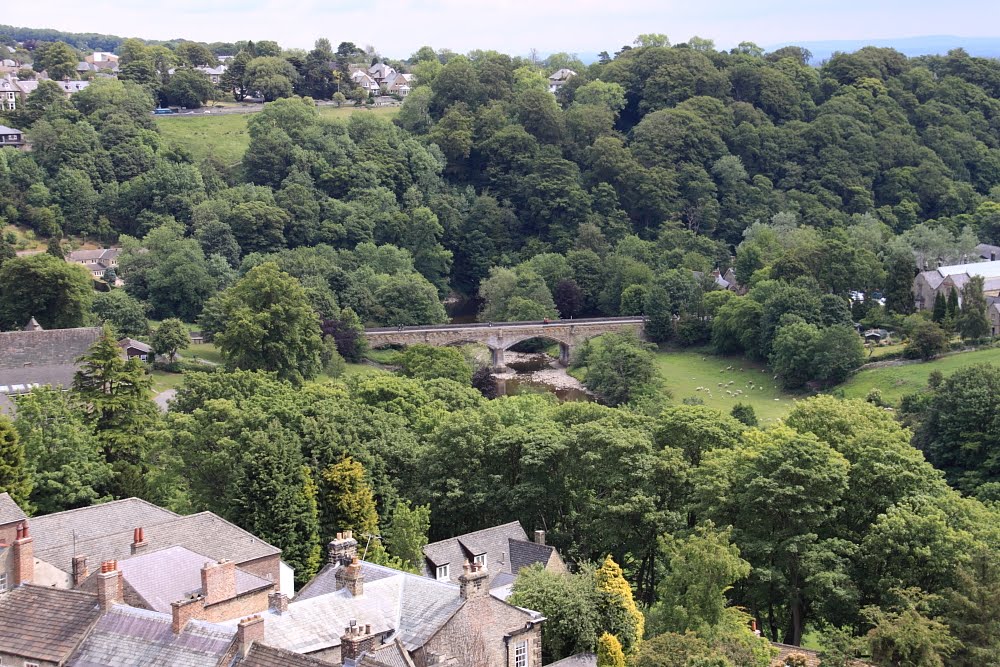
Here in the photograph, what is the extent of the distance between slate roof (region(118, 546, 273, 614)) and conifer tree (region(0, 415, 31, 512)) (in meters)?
12.3

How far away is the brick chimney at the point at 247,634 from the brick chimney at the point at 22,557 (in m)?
6.98

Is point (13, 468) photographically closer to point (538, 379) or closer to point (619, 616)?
point (619, 616)

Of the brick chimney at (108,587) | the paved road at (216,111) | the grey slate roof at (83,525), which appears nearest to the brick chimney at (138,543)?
the grey slate roof at (83,525)

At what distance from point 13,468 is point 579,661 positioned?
19.5 metres

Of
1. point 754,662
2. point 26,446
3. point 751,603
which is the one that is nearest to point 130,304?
point 26,446

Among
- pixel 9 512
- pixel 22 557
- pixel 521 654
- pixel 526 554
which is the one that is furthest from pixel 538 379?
pixel 22 557

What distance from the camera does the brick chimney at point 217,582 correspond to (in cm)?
2552

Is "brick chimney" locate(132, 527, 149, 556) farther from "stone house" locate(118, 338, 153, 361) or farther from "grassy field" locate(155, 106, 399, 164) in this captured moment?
"grassy field" locate(155, 106, 399, 164)

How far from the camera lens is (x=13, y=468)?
1575 inches

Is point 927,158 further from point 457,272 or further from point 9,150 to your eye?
point 9,150

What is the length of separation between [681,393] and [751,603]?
134ft

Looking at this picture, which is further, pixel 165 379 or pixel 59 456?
pixel 165 379

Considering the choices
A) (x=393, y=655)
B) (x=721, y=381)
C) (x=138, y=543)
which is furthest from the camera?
(x=721, y=381)

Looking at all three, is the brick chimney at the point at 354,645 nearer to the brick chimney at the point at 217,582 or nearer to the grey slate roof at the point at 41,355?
the brick chimney at the point at 217,582
